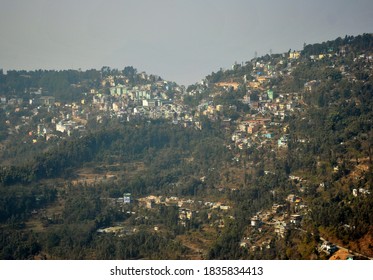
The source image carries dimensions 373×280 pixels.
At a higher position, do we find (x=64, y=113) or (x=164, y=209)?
(x=64, y=113)

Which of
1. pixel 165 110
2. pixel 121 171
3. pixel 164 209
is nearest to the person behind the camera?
pixel 164 209

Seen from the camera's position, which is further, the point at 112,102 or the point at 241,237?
the point at 112,102

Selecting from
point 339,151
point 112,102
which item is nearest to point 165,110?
point 112,102

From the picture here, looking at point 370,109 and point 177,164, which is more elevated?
point 370,109

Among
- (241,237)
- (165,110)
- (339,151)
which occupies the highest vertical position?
(165,110)

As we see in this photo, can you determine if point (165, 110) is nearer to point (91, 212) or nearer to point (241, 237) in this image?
point (91, 212)

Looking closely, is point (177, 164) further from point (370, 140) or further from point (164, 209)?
point (370, 140)

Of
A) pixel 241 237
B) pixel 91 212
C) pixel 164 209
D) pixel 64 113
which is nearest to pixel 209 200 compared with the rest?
pixel 164 209
